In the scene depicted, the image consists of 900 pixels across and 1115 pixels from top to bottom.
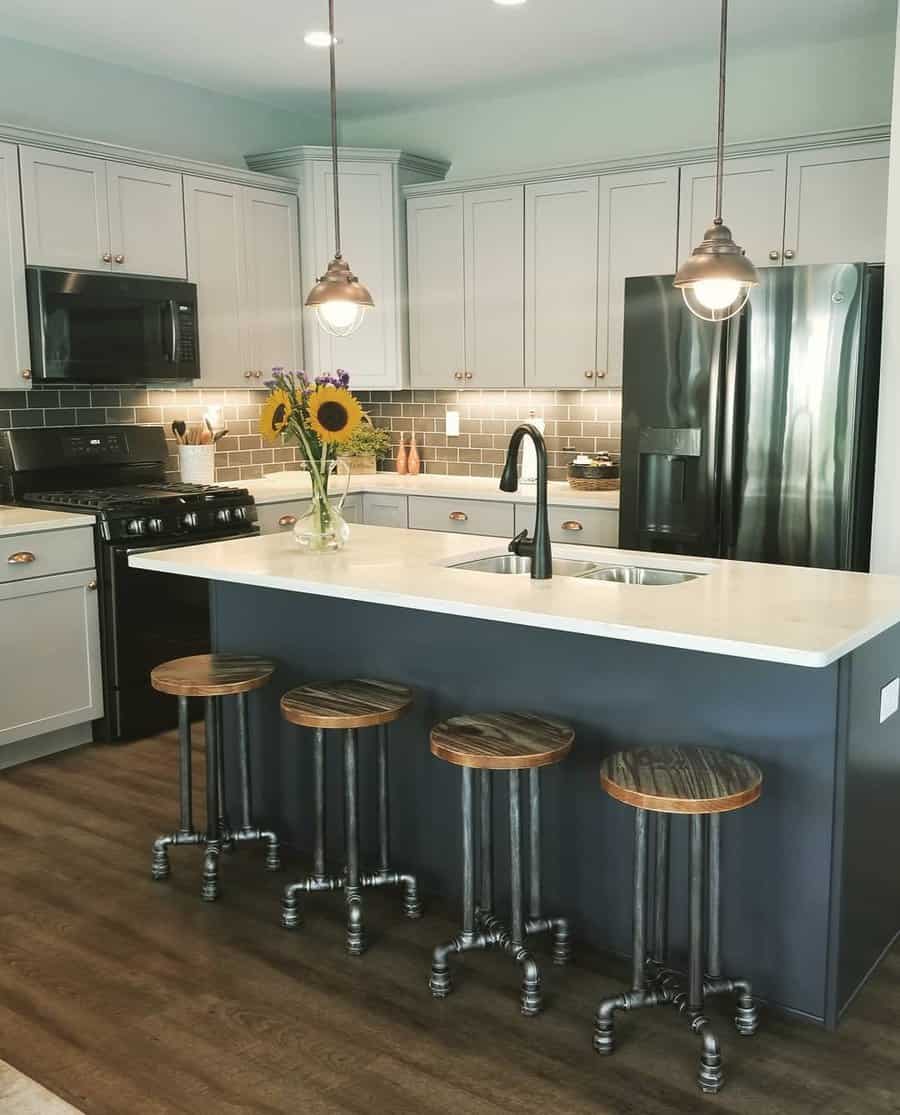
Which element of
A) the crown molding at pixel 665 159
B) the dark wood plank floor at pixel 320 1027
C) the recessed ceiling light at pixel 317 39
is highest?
the recessed ceiling light at pixel 317 39

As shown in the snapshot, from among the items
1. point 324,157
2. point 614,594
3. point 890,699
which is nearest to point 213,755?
Result: point 614,594

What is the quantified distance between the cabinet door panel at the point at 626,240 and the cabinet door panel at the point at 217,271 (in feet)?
5.75

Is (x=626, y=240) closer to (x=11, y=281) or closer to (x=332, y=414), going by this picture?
(x=332, y=414)

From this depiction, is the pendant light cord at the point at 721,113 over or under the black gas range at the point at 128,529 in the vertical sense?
over

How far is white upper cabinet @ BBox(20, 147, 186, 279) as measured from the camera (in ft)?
14.9

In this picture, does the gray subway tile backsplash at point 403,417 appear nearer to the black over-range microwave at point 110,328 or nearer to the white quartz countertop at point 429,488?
the white quartz countertop at point 429,488

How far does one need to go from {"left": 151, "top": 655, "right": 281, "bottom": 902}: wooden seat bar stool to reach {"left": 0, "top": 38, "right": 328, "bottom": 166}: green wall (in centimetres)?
263

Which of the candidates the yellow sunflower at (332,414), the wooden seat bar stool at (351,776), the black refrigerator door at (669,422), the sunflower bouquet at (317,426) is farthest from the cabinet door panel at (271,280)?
the wooden seat bar stool at (351,776)

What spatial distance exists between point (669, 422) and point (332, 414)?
1.73 metres

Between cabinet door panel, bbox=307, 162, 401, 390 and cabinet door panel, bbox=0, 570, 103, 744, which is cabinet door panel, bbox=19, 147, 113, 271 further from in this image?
Answer: cabinet door panel, bbox=0, 570, 103, 744

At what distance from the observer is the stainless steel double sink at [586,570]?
322cm

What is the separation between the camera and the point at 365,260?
577 centimetres

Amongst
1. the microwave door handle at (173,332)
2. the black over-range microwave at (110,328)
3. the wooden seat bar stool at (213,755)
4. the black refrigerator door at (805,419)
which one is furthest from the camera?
the microwave door handle at (173,332)

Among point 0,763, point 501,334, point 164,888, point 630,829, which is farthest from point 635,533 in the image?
point 0,763
